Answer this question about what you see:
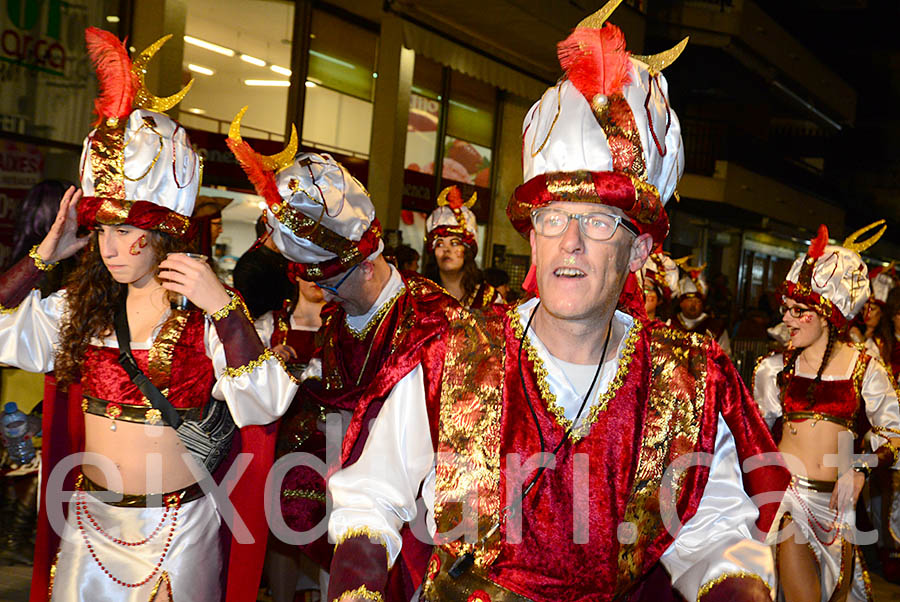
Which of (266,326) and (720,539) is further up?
(266,326)

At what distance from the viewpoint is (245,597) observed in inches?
138

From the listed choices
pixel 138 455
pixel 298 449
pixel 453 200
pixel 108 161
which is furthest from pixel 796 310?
pixel 108 161

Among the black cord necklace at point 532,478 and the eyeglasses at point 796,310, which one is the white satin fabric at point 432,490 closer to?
the black cord necklace at point 532,478

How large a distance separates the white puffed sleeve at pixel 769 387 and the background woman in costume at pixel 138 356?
3709 millimetres

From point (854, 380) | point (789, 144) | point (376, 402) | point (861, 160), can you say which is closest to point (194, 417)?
point (376, 402)

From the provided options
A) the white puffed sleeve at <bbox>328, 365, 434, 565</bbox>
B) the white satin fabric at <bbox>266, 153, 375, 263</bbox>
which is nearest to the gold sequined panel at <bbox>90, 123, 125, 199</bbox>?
the white satin fabric at <bbox>266, 153, 375, 263</bbox>

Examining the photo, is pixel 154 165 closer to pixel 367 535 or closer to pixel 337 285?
pixel 337 285

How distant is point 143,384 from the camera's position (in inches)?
132

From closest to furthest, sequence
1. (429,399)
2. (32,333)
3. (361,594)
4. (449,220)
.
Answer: (361,594) → (429,399) → (32,333) → (449,220)

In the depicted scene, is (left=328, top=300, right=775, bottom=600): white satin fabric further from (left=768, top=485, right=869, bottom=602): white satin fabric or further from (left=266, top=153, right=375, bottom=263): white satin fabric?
(left=768, top=485, right=869, bottom=602): white satin fabric

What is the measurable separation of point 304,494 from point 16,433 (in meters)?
1.26

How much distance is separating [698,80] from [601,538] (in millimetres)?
21960

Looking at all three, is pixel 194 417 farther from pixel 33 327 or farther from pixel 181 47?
pixel 181 47

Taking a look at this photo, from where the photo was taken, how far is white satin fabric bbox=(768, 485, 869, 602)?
558cm
